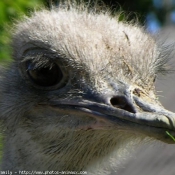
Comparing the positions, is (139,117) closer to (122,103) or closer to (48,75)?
(122,103)

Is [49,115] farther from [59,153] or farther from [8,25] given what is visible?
[8,25]

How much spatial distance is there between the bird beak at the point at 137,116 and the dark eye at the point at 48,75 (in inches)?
5.2

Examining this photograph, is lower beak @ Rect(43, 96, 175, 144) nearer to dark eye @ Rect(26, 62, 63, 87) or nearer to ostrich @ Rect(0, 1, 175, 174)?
ostrich @ Rect(0, 1, 175, 174)

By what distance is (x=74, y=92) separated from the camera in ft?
11.2

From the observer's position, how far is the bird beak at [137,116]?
3.05 meters

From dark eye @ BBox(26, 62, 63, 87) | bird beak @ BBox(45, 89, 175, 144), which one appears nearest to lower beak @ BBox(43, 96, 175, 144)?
bird beak @ BBox(45, 89, 175, 144)

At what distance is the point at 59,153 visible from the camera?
3.53 m

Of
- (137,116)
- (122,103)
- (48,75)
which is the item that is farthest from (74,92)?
(137,116)

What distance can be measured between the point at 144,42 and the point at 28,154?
73 centimetres

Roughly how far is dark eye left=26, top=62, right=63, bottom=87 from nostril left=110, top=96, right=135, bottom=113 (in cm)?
31

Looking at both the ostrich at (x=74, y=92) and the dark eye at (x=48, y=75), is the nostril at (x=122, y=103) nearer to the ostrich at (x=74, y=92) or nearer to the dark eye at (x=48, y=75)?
the ostrich at (x=74, y=92)

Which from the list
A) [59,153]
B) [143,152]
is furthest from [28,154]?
[143,152]

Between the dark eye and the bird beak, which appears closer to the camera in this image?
the bird beak

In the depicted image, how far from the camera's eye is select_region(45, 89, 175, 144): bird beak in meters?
3.05
